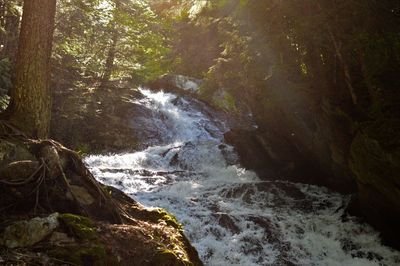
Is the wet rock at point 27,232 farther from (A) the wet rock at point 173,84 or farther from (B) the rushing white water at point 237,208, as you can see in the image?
(A) the wet rock at point 173,84

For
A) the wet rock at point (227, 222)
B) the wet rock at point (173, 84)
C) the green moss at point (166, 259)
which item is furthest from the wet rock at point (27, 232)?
the wet rock at point (173, 84)

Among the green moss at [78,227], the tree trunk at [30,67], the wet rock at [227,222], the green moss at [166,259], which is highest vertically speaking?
the tree trunk at [30,67]

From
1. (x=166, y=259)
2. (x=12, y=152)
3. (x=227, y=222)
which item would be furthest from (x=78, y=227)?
(x=227, y=222)

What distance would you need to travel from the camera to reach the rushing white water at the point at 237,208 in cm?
859

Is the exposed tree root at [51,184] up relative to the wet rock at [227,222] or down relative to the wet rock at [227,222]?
up

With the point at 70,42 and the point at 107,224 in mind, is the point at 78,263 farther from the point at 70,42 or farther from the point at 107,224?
the point at 70,42

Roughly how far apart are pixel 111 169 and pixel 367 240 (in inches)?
361

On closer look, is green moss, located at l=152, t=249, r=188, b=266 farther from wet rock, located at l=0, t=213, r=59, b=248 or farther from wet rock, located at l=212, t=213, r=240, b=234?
wet rock, located at l=212, t=213, r=240, b=234

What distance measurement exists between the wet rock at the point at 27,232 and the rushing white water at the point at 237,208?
4.31 m

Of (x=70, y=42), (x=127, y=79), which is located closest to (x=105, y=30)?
(x=70, y=42)

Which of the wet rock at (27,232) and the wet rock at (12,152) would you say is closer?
the wet rock at (27,232)

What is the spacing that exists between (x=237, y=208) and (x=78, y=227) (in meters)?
6.56

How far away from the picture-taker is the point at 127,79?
23562mm

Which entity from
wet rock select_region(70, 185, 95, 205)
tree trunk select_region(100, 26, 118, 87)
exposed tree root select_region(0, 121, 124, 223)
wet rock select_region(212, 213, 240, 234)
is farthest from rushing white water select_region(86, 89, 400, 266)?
tree trunk select_region(100, 26, 118, 87)
